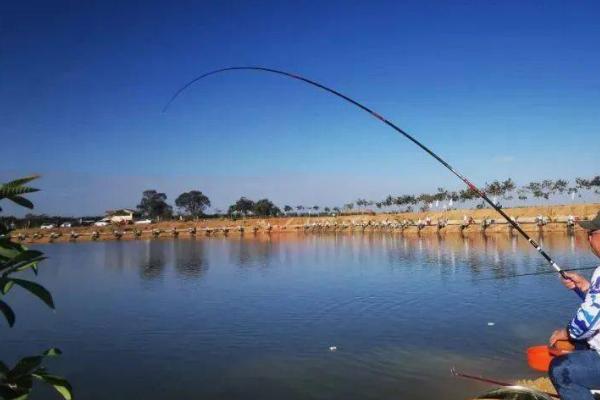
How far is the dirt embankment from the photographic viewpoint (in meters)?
64.0

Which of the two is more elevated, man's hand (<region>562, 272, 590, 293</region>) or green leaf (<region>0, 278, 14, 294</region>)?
green leaf (<region>0, 278, 14, 294</region>)

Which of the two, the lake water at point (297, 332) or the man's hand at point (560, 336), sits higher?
the man's hand at point (560, 336)

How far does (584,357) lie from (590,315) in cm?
41

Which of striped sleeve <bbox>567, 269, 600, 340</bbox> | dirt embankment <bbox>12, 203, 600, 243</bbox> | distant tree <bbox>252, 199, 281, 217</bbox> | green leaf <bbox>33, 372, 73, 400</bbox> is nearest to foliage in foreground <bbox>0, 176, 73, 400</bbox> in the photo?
green leaf <bbox>33, 372, 73, 400</bbox>

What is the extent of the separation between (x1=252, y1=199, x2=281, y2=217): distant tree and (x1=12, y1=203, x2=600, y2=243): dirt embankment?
20.6 metres

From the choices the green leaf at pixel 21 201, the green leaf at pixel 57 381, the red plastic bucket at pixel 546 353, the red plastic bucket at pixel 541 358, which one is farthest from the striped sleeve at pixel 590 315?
the green leaf at pixel 21 201

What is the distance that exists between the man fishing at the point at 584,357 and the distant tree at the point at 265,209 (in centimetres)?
12533

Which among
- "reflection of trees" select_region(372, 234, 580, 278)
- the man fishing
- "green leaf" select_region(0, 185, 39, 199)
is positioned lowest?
"reflection of trees" select_region(372, 234, 580, 278)

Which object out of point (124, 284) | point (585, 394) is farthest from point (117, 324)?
point (585, 394)

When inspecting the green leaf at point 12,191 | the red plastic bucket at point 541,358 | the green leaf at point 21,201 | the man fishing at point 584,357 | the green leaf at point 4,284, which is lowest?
the red plastic bucket at point 541,358

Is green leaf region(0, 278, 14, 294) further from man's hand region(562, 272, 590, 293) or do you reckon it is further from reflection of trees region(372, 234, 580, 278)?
reflection of trees region(372, 234, 580, 278)

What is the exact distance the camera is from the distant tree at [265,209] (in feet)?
428

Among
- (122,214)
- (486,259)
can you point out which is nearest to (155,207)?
(122,214)

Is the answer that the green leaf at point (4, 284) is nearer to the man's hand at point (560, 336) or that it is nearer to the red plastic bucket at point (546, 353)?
the man's hand at point (560, 336)
